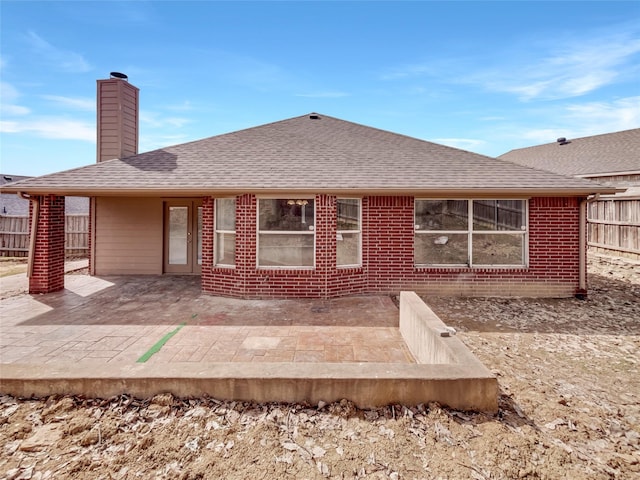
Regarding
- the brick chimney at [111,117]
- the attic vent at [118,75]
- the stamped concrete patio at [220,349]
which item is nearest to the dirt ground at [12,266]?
the stamped concrete patio at [220,349]

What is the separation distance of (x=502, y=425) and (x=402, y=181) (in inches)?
219

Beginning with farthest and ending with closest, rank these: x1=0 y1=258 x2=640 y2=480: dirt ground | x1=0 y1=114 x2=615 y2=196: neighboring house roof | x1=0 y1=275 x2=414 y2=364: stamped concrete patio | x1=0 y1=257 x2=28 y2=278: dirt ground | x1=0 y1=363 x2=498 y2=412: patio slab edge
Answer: x1=0 y1=257 x2=28 y2=278: dirt ground → x1=0 y1=114 x2=615 y2=196: neighboring house roof → x1=0 y1=275 x2=414 y2=364: stamped concrete patio → x1=0 y1=363 x2=498 y2=412: patio slab edge → x1=0 y1=258 x2=640 y2=480: dirt ground

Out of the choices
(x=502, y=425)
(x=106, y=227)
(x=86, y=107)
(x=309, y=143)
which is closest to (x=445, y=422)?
(x=502, y=425)

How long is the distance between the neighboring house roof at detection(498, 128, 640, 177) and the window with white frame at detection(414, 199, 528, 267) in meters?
15.0

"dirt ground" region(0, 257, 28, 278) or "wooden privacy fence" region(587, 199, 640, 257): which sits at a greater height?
"wooden privacy fence" region(587, 199, 640, 257)

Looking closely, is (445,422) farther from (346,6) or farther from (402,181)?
(346,6)

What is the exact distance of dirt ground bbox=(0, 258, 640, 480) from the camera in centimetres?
250

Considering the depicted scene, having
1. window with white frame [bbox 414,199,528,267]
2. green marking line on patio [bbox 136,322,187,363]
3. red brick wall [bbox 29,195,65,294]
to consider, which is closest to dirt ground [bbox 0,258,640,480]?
green marking line on patio [bbox 136,322,187,363]

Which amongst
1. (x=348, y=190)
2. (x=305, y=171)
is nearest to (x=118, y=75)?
(x=305, y=171)

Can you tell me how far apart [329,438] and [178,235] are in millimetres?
9046

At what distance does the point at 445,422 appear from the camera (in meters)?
3.02

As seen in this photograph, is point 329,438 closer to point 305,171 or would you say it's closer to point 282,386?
point 282,386

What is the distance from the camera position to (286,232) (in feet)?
25.6

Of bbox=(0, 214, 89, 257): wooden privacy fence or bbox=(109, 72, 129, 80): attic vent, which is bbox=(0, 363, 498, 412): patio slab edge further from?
bbox=(0, 214, 89, 257): wooden privacy fence
